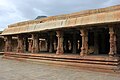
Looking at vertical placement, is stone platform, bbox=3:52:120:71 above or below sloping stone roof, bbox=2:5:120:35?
below

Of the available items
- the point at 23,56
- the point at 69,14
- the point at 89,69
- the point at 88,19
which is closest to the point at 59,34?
the point at 69,14

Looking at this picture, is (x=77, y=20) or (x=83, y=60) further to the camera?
(x=77, y=20)

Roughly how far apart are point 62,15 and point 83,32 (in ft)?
9.86

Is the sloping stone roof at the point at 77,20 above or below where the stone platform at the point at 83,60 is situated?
above

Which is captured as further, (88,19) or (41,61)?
(41,61)

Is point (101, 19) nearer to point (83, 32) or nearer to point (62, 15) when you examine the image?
point (83, 32)

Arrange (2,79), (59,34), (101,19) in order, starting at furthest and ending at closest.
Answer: (59,34)
(101,19)
(2,79)

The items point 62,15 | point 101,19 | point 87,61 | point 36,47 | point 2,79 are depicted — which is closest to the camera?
point 2,79

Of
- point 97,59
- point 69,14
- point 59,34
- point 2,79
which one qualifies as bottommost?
point 2,79

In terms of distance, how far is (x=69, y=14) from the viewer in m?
13.1

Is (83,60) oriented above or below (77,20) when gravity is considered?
below

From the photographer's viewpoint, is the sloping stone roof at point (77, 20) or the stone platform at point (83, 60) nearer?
the stone platform at point (83, 60)

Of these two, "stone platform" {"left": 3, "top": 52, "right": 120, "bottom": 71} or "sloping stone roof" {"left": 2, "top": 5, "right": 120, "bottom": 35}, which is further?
"sloping stone roof" {"left": 2, "top": 5, "right": 120, "bottom": 35}

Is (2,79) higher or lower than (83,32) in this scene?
lower
